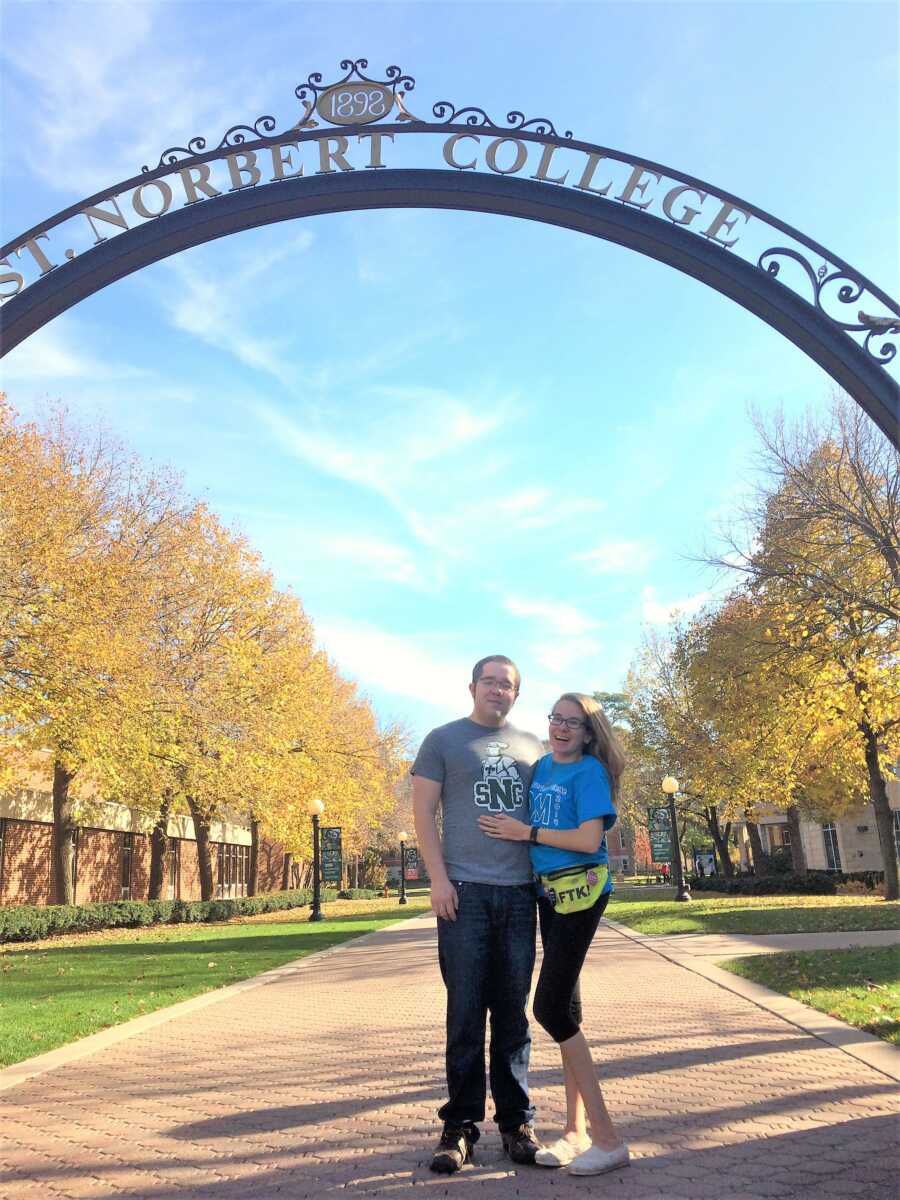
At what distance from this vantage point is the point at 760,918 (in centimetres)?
1606

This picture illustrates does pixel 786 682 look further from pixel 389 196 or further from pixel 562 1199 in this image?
→ pixel 562 1199

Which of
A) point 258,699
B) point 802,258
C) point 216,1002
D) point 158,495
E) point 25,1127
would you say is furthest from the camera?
point 258,699

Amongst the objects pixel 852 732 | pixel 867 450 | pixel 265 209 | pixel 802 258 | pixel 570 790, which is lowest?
pixel 570 790

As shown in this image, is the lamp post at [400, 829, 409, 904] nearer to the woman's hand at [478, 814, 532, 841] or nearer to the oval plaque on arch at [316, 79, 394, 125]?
the oval plaque on arch at [316, 79, 394, 125]

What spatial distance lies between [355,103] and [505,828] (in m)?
5.00

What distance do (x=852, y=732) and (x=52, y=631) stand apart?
16.6m

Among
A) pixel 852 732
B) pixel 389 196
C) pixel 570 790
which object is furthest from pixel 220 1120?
pixel 852 732

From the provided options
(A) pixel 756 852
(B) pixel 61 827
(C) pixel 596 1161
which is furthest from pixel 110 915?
(A) pixel 756 852

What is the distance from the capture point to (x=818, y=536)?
1719 centimetres

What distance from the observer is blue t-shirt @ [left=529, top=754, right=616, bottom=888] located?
12.3 ft

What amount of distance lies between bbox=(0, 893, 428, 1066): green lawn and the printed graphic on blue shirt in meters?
4.33

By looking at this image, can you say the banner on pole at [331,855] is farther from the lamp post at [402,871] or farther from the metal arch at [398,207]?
the metal arch at [398,207]

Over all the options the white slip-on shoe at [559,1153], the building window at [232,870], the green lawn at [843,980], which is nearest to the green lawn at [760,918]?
the green lawn at [843,980]

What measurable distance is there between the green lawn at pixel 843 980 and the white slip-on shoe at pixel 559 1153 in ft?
9.15
